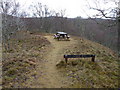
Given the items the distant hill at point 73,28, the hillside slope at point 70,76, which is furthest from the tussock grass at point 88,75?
the distant hill at point 73,28

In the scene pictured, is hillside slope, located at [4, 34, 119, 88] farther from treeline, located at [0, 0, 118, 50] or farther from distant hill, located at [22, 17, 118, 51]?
distant hill, located at [22, 17, 118, 51]

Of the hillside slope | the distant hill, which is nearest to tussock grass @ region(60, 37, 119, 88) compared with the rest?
the hillside slope

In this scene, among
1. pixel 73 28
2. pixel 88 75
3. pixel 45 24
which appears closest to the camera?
pixel 88 75

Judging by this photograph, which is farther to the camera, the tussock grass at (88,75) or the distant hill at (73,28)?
the distant hill at (73,28)

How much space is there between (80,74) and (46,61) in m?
2.28

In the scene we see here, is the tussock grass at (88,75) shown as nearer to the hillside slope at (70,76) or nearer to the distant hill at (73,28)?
the hillside slope at (70,76)

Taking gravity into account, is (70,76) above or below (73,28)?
below

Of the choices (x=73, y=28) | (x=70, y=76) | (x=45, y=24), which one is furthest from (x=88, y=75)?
(x=73, y=28)

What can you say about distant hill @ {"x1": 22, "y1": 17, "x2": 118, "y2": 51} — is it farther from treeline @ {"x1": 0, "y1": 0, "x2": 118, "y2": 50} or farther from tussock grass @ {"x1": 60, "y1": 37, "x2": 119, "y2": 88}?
→ tussock grass @ {"x1": 60, "y1": 37, "x2": 119, "y2": 88}

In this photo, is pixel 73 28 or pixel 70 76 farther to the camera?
Result: pixel 73 28

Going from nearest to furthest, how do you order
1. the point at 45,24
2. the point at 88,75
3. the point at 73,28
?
the point at 88,75 → the point at 45,24 → the point at 73,28

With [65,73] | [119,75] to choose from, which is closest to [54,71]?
[65,73]

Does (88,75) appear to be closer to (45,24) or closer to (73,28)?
(45,24)

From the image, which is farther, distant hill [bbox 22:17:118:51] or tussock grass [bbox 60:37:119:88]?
distant hill [bbox 22:17:118:51]
